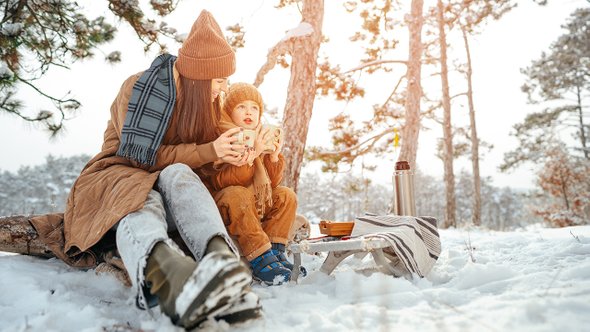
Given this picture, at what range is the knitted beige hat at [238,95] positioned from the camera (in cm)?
251

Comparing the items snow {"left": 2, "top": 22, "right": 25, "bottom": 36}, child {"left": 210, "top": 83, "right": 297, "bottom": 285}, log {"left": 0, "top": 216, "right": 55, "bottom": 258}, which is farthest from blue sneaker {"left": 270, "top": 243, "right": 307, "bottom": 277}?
snow {"left": 2, "top": 22, "right": 25, "bottom": 36}

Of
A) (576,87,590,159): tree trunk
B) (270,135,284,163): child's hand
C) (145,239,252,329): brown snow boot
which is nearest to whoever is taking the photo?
(145,239,252,329): brown snow boot

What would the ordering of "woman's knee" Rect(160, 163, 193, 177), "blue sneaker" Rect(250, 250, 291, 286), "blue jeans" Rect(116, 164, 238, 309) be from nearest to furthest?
"blue jeans" Rect(116, 164, 238, 309) → "woman's knee" Rect(160, 163, 193, 177) → "blue sneaker" Rect(250, 250, 291, 286)

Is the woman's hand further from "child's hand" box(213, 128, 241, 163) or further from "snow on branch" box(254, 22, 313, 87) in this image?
"snow on branch" box(254, 22, 313, 87)

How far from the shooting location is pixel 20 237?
216 cm

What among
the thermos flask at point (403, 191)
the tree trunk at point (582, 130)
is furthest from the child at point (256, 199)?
the tree trunk at point (582, 130)

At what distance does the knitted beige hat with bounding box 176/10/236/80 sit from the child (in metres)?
0.26

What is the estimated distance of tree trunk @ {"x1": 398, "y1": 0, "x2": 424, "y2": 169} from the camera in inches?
310

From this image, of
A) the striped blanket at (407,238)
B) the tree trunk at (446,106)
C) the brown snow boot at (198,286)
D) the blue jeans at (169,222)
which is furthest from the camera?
the tree trunk at (446,106)

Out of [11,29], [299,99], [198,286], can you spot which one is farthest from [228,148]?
[11,29]

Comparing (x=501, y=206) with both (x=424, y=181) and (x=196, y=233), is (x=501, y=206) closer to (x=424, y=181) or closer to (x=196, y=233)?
(x=424, y=181)

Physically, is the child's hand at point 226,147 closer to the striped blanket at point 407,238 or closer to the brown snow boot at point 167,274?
the brown snow boot at point 167,274

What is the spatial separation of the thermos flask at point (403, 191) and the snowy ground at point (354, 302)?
1.08 m

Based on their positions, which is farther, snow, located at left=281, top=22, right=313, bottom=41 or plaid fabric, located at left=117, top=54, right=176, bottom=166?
snow, located at left=281, top=22, right=313, bottom=41
